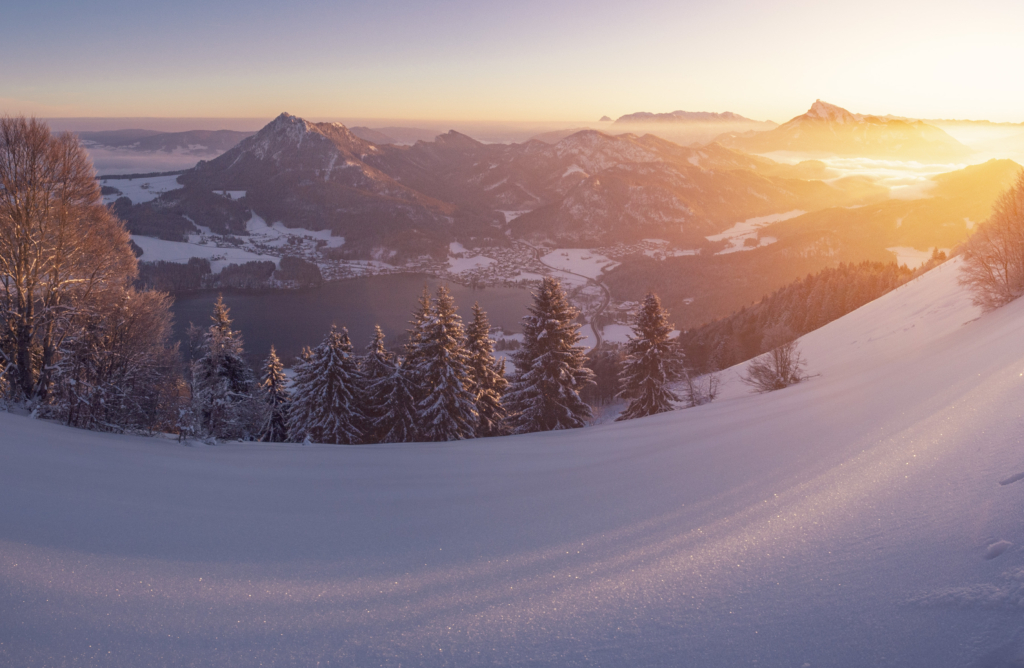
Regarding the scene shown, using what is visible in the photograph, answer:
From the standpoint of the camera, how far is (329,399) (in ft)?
58.0

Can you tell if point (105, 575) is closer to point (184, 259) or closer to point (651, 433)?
point (651, 433)

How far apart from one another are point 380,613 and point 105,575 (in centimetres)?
156

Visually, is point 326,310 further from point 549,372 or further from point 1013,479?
point 1013,479

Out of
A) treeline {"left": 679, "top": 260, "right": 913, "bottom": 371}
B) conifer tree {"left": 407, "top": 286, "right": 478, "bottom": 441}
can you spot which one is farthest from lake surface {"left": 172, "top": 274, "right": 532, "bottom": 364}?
conifer tree {"left": 407, "top": 286, "right": 478, "bottom": 441}

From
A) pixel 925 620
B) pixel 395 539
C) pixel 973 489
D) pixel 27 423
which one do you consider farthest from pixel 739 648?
pixel 27 423

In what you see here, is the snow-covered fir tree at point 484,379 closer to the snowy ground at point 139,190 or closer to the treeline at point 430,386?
the treeline at point 430,386

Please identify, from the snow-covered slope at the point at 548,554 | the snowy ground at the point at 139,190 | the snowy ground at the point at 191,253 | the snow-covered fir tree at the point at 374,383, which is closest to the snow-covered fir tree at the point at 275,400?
the snow-covered fir tree at the point at 374,383

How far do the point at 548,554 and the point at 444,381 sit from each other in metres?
13.9

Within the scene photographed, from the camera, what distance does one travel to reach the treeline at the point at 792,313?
41978 millimetres

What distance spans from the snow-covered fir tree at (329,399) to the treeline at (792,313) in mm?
29285

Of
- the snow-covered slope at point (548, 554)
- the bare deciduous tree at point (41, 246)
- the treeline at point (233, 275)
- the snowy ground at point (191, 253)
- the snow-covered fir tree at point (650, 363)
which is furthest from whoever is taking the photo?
the snowy ground at point (191, 253)

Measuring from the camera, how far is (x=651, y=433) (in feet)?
24.2

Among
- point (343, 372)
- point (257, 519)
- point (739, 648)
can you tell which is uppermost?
point (739, 648)

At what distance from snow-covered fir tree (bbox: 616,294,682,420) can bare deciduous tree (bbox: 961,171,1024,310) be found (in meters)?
9.23
